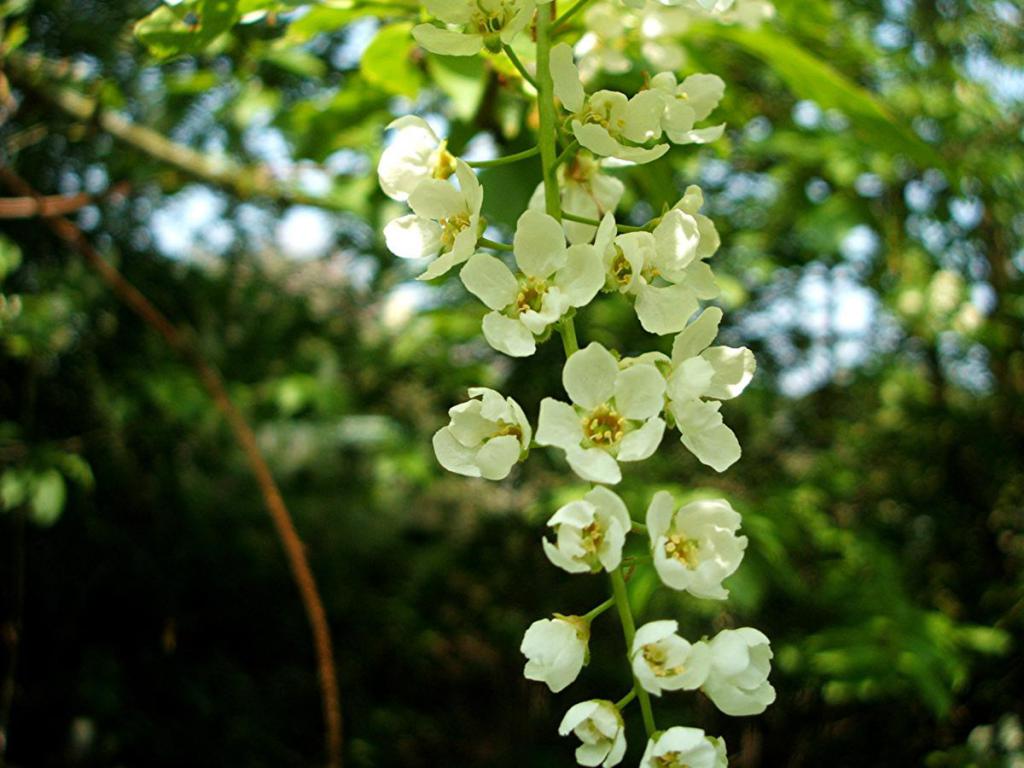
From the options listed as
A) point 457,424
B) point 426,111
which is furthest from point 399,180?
point 426,111

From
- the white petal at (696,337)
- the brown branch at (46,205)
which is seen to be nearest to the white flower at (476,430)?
the white petal at (696,337)

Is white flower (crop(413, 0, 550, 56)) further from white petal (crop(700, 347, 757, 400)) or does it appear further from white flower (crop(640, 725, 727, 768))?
white flower (crop(640, 725, 727, 768))

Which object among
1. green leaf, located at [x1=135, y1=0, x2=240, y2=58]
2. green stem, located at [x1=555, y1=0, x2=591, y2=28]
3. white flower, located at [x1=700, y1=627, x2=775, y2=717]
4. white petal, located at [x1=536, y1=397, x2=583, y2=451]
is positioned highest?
green stem, located at [x1=555, y1=0, x2=591, y2=28]

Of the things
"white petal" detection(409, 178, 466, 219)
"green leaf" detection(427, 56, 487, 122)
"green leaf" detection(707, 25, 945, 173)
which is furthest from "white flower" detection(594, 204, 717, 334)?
"green leaf" detection(707, 25, 945, 173)

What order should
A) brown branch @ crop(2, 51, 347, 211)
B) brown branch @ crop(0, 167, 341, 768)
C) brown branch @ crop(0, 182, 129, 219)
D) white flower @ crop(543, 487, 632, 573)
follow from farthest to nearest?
brown branch @ crop(2, 51, 347, 211), brown branch @ crop(0, 182, 129, 219), brown branch @ crop(0, 167, 341, 768), white flower @ crop(543, 487, 632, 573)

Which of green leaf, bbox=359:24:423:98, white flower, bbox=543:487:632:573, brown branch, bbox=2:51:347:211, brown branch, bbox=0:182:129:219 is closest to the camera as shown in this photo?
white flower, bbox=543:487:632:573

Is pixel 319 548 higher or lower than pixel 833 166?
lower

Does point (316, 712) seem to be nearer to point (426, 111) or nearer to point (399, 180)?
point (426, 111)
